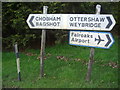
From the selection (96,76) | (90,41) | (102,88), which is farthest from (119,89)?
(90,41)

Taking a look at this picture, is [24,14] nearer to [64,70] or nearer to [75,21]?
[64,70]

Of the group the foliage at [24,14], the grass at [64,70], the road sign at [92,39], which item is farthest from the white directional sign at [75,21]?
the foliage at [24,14]

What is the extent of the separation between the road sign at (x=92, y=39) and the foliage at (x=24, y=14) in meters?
3.09

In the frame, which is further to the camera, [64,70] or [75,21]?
[64,70]

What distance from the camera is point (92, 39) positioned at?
200 inches

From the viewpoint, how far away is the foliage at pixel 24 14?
27.0ft

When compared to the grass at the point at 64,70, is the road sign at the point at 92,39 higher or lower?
higher

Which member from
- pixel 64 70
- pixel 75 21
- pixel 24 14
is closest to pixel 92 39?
pixel 75 21

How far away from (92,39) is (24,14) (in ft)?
13.8

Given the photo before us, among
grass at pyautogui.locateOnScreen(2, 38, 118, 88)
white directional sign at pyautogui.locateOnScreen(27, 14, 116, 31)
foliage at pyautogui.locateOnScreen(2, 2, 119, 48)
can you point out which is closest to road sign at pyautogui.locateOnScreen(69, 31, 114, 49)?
white directional sign at pyautogui.locateOnScreen(27, 14, 116, 31)

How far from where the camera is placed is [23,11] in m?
8.23

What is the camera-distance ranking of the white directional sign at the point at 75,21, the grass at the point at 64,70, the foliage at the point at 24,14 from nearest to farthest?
the white directional sign at the point at 75,21 < the grass at the point at 64,70 < the foliage at the point at 24,14

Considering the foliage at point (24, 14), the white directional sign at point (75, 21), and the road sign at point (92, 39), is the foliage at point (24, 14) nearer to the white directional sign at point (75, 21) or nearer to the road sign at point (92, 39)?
the white directional sign at point (75, 21)

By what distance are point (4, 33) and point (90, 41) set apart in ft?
17.9
